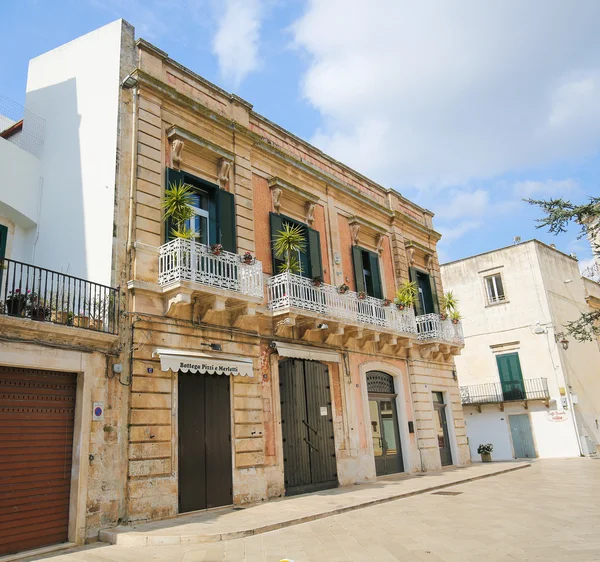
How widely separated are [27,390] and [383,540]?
5.74 meters

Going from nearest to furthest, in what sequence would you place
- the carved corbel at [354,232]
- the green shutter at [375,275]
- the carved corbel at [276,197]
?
the carved corbel at [276,197] → the carved corbel at [354,232] → the green shutter at [375,275]

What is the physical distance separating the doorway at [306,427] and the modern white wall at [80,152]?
16.7ft

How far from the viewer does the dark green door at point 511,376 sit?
23453 millimetres

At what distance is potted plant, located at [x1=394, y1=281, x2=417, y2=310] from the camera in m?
16.0

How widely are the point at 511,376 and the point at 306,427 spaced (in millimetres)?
14981

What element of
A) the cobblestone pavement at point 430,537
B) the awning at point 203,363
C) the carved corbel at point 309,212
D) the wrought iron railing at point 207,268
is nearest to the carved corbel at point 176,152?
the wrought iron railing at point 207,268

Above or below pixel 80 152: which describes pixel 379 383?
below

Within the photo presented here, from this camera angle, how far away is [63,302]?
871cm

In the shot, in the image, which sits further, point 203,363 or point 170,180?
point 170,180

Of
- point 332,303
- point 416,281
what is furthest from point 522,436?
point 332,303

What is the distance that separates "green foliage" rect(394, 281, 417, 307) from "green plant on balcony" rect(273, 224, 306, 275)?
414cm

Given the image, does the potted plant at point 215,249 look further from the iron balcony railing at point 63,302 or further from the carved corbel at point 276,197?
the carved corbel at point 276,197

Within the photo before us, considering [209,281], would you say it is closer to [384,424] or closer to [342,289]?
[342,289]

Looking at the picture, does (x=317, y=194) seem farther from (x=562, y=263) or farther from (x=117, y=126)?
(x=562, y=263)
